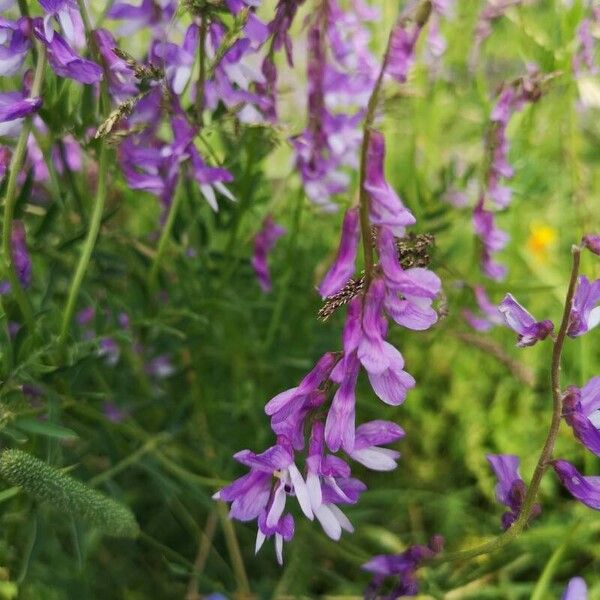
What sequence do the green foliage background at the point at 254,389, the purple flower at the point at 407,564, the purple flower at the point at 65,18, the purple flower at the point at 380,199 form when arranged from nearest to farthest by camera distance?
1. the purple flower at the point at 380,199
2. the purple flower at the point at 65,18
3. the purple flower at the point at 407,564
4. the green foliage background at the point at 254,389

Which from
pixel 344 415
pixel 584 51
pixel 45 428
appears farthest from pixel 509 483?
pixel 584 51

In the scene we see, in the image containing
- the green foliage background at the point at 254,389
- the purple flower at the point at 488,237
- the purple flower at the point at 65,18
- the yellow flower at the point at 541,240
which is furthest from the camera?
the yellow flower at the point at 541,240

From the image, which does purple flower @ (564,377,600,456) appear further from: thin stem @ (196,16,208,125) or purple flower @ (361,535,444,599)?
thin stem @ (196,16,208,125)

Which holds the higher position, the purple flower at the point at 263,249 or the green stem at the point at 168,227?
the green stem at the point at 168,227

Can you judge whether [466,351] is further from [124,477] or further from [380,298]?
[380,298]

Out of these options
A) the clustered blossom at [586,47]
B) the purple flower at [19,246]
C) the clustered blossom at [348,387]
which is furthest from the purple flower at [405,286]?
the clustered blossom at [586,47]

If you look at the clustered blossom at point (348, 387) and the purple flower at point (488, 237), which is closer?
the clustered blossom at point (348, 387)

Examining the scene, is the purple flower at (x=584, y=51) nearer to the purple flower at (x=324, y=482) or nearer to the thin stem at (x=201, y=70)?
the thin stem at (x=201, y=70)
